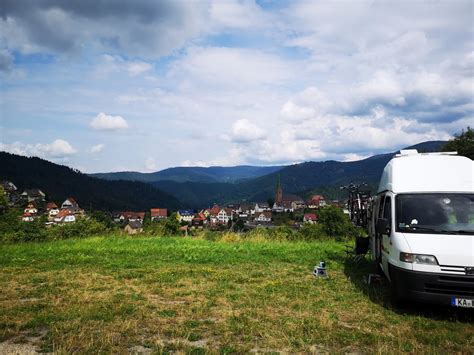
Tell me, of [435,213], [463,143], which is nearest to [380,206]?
[435,213]

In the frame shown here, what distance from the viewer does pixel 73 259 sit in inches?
500

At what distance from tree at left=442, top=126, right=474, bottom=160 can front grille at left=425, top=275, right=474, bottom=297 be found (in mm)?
40842

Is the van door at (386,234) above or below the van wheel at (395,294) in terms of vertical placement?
above

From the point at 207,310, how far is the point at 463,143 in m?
46.1

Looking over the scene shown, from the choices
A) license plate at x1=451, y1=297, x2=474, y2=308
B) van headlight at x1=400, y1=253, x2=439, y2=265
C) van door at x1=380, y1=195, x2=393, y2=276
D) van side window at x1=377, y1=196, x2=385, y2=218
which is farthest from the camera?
van side window at x1=377, y1=196, x2=385, y2=218

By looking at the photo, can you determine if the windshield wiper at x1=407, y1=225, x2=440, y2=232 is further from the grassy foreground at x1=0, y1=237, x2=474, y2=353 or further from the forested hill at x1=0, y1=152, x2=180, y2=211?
the forested hill at x1=0, y1=152, x2=180, y2=211

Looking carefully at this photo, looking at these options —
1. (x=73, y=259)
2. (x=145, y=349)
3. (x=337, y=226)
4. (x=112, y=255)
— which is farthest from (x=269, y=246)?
(x=337, y=226)

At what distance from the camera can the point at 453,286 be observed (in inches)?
260

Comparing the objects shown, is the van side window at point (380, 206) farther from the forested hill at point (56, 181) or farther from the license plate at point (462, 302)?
the forested hill at point (56, 181)

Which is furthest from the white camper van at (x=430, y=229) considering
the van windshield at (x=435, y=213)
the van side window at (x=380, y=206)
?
the van side window at (x=380, y=206)

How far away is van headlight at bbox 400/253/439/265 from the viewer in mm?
6777

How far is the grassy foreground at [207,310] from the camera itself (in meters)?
5.54

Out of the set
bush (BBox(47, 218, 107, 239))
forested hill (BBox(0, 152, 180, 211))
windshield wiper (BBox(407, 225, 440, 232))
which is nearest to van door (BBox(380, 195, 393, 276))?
windshield wiper (BBox(407, 225, 440, 232))

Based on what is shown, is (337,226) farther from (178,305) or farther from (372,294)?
(178,305)
